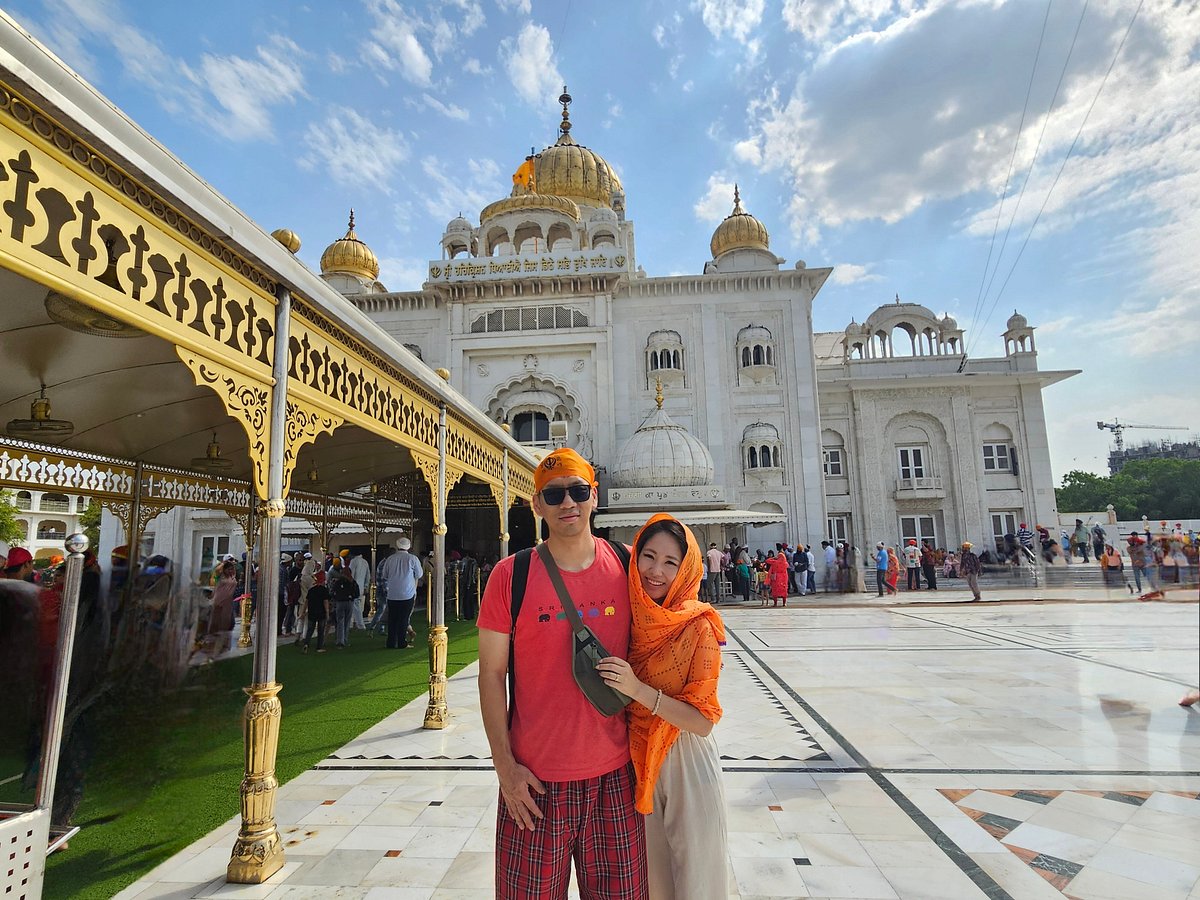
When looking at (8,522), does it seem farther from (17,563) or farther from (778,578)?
(778,578)

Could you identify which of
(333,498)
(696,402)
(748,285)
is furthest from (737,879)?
(748,285)

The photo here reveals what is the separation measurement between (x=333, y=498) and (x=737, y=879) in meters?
10.1

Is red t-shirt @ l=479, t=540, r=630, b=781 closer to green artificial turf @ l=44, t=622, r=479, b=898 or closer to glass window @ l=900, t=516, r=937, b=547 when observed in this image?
green artificial turf @ l=44, t=622, r=479, b=898

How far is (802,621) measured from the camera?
1084cm

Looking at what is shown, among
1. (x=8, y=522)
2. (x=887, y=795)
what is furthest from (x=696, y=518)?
(x=8, y=522)

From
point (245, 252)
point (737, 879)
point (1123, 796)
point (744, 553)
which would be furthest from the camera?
point (744, 553)

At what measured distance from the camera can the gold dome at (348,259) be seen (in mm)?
22609

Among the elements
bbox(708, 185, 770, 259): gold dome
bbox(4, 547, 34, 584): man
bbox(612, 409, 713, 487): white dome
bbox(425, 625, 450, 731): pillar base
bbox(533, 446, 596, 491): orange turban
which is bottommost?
bbox(425, 625, 450, 731): pillar base

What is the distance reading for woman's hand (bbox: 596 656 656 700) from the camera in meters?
1.44

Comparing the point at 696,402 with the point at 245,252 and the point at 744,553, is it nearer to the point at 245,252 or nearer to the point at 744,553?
the point at 744,553

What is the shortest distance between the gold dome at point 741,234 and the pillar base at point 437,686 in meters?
19.4

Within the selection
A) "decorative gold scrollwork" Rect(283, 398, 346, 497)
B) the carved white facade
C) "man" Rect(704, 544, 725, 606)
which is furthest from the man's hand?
the carved white facade

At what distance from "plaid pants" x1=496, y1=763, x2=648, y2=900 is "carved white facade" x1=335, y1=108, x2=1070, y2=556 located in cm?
1559

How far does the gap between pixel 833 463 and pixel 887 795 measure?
20677 mm
